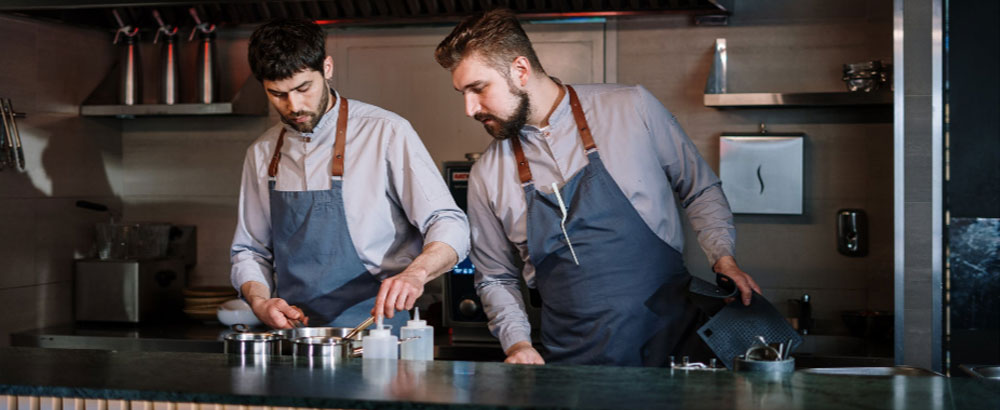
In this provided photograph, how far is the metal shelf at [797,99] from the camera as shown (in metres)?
3.45

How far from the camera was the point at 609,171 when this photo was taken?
237 centimetres

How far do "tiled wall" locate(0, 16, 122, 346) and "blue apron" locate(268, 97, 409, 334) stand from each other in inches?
72.0

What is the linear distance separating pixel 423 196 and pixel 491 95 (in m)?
0.30

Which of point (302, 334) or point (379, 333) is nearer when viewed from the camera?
point (379, 333)

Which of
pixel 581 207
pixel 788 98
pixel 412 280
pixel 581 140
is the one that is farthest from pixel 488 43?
pixel 788 98

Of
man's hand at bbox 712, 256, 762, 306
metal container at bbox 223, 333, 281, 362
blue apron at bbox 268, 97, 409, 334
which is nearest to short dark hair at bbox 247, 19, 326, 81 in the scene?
blue apron at bbox 268, 97, 409, 334

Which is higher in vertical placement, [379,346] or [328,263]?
[328,263]

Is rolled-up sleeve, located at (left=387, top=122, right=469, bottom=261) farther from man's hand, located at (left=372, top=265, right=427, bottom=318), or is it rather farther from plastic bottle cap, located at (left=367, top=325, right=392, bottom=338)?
plastic bottle cap, located at (left=367, top=325, right=392, bottom=338)

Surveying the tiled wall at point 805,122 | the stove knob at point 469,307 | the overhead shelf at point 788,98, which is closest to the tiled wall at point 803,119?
the tiled wall at point 805,122

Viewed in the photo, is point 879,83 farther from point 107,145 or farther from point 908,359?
point 107,145

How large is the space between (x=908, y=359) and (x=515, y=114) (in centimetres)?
162

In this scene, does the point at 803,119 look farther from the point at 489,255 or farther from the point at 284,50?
the point at 284,50

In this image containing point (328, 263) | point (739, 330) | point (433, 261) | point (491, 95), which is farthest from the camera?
point (328, 263)

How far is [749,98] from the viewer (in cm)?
353
